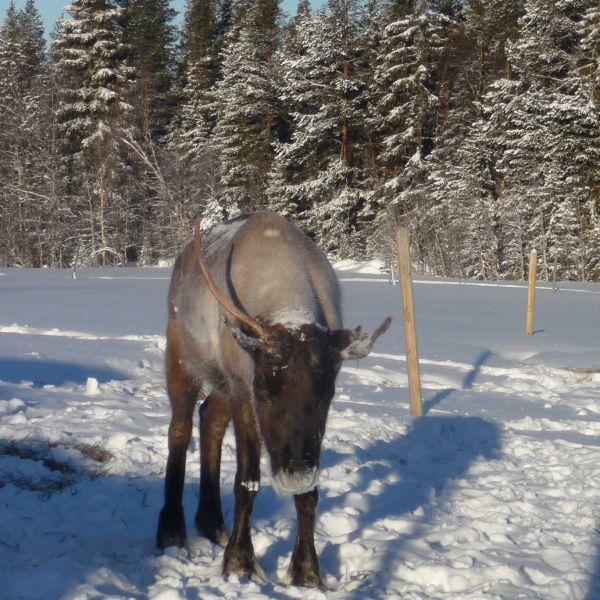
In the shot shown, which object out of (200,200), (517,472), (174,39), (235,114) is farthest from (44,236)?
(517,472)

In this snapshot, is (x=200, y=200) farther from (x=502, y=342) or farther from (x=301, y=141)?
(x=502, y=342)

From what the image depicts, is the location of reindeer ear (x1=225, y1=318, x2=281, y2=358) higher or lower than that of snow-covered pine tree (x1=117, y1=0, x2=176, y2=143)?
lower

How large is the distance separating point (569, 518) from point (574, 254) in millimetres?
27430

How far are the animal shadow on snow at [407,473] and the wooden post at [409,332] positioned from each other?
1.20 feet

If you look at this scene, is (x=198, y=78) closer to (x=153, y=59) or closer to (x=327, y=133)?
(x=153, y=59)

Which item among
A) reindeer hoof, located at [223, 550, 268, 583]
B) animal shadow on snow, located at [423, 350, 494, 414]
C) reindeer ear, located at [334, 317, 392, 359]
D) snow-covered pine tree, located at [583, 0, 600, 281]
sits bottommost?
animal shadow on snow, located at [423, 350, 494, 414]

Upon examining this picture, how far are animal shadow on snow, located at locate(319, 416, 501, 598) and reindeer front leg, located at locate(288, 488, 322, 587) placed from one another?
174 millimetres

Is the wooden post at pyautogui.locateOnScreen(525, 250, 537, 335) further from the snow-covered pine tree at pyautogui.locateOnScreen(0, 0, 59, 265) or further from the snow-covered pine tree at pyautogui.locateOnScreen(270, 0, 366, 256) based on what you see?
the snow-covered pine tree at pyautogui.locateOnScreen(0, 0, 59, 265)

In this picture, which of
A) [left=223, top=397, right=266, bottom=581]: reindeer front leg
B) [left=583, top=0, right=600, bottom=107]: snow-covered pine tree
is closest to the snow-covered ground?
[left=223, top=397, right=266, bottom=581]: reindeer front leg

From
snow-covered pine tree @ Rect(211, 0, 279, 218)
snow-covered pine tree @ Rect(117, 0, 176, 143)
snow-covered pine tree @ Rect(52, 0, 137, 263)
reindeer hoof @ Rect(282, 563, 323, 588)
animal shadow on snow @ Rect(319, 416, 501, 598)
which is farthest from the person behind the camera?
snow-covered pine tree @ Rect(117, 0, 176, 143)

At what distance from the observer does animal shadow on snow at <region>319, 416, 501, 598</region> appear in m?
4.39

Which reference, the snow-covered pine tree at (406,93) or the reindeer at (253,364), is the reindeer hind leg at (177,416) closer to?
the reindeer at (253,364)

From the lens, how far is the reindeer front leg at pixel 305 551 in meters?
3.98

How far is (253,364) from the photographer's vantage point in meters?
3.81
